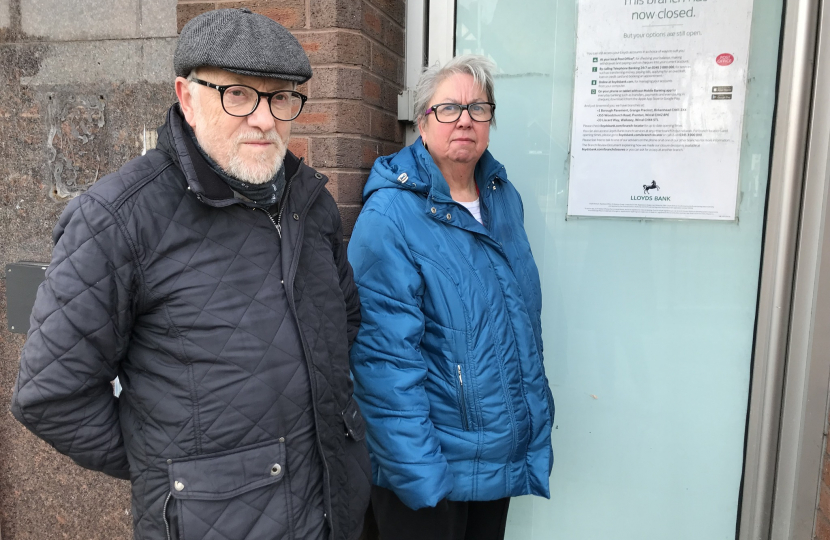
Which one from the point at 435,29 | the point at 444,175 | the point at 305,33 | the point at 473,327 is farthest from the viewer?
the point at 435,29

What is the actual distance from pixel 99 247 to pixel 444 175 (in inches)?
49.1

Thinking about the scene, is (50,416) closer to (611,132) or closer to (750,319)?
(611,132)

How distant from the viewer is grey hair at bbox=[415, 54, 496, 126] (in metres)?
2.17

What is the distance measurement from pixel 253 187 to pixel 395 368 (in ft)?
2.44

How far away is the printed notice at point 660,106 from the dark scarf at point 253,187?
1.50 m

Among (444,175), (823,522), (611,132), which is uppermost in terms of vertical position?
(611,132)

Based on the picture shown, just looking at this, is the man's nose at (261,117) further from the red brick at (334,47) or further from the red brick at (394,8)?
the red brick at (394,8)

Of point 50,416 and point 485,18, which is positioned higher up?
point 485,18

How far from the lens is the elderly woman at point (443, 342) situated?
193 centimetres

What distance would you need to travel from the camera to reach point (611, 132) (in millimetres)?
2580

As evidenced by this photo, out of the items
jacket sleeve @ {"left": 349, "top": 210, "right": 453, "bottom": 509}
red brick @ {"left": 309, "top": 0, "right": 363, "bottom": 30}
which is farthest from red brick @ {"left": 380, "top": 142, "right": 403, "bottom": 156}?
jacket sleeve @ {"left": 349, "top": 210, "right": 453, "bottom": 509}

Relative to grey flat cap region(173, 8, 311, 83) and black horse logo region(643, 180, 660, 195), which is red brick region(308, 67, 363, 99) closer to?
grey flat cap region(173, 8, 311, 83)

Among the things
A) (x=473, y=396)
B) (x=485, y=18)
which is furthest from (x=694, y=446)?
(x=485, y=18)

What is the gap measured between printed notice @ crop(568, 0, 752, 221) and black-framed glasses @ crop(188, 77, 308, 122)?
4.89 ft
